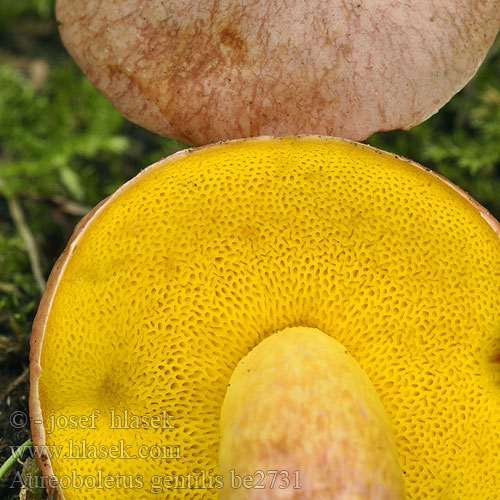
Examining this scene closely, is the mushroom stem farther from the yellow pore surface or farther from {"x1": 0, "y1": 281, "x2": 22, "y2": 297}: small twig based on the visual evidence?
{"x1": 0, "y1": 281, "x2": 22, "y2": 297}: small twig

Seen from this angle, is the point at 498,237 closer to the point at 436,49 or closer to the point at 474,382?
the point at 474,382

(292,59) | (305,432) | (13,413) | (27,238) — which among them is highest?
(292,59)

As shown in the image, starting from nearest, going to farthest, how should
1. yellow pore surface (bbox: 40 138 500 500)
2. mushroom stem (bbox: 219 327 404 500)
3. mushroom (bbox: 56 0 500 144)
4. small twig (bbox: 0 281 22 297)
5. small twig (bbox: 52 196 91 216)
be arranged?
mushroom stem (bbox: 219 327 404 500)
yellow pore surface (bbox: 40 138 500 500)
mushroom (bbox: 56 0 500 144)
small twig (bbox: 0 281 22 297)
small twig (bbox: 52 196 91 216)

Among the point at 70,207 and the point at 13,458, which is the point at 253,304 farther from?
the point at 70,207

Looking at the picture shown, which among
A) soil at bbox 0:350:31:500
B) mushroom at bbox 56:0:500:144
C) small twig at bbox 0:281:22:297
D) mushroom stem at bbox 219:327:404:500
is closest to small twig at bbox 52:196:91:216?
small twig at bbox 0:281:22:297

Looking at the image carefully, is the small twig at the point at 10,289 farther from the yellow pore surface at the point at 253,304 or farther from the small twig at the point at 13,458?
the yellow pore surface at the point at 253,304

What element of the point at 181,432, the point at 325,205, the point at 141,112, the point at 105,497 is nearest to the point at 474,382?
the point at 325,205

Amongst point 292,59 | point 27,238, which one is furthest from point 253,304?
point 27,238
